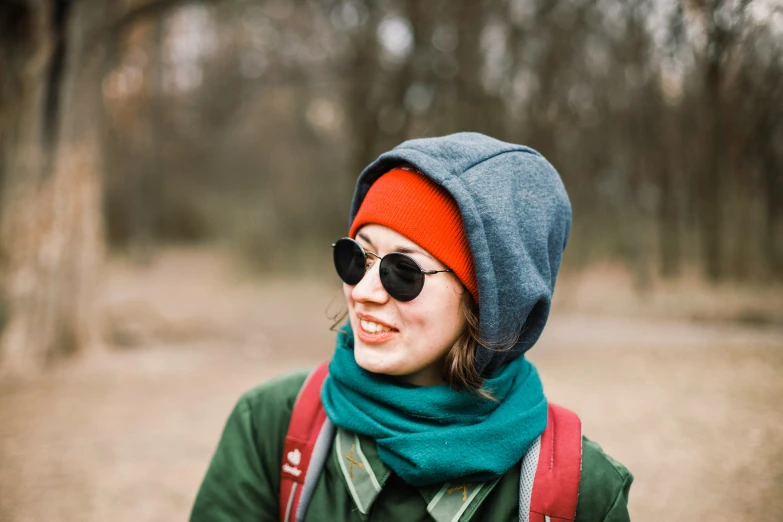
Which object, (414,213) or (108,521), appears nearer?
(414,213)

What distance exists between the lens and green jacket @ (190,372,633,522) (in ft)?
4.71

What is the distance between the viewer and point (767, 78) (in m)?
3.78

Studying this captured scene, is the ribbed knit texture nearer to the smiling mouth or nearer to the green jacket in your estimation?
the smiling mouth

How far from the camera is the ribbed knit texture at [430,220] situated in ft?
4.82

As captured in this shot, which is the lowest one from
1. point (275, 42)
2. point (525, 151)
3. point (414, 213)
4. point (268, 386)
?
point (268, 386)

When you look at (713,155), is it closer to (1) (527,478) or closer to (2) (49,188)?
(1) (527,478)

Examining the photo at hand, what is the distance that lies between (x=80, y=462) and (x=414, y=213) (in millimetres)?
3584

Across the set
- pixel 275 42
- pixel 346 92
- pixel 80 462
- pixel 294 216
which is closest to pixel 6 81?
pixel 80 462

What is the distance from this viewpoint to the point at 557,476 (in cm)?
141

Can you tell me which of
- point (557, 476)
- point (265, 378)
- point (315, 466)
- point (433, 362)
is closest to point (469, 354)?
point (433, 362)

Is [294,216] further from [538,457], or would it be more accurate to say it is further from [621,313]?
[538,457]

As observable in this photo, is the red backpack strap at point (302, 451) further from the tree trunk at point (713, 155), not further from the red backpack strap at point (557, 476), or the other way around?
the tree trunk at point (713, 155)

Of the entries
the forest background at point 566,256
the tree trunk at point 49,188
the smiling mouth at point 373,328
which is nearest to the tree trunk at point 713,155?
the forest background at point 566,256

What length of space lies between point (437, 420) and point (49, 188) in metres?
5.91
